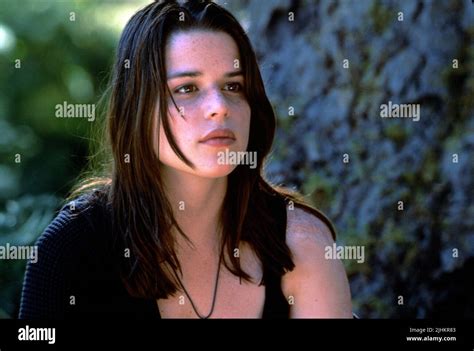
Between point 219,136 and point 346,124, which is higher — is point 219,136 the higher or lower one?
the lower one

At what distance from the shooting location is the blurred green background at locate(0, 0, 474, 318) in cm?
353

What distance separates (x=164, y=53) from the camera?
2402mm

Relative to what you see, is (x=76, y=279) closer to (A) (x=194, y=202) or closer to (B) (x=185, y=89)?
(A) (x=194, y=202)

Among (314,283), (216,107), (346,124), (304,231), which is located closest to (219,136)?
(216,107)

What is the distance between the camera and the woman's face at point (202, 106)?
93.7 inches

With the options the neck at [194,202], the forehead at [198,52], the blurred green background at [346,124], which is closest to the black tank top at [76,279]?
the neck at [194,202]

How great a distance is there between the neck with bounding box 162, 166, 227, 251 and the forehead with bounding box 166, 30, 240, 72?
1.06ft

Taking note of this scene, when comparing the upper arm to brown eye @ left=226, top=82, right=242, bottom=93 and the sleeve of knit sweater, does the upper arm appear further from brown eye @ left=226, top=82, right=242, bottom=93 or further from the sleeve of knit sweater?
the sleeve of knit sweater

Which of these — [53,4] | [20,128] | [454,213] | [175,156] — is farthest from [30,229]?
[454,213]

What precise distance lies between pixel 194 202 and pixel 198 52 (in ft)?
1.45

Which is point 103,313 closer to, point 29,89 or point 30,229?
point 30,229

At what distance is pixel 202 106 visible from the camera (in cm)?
239

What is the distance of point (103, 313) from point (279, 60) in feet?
6.24

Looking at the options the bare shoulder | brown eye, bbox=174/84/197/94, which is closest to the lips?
brown eye, bbox=174/84/197/94
